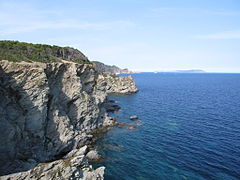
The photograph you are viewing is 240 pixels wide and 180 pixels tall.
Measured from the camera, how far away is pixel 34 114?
40.8 meters

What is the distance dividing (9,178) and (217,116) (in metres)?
76.7

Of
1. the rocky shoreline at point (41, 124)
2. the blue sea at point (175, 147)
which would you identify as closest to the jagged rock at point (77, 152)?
the rocky shoreline at point (41, 124)

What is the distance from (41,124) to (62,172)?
17936mm

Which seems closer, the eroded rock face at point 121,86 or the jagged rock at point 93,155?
the jagged rock at point 93,155

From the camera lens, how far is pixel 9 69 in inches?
1531

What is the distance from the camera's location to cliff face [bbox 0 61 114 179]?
35031 mm

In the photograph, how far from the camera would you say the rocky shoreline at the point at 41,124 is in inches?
1126

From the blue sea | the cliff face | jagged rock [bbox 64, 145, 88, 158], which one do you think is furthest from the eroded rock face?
jagged rock [bbox 64, 145, 88, 158]

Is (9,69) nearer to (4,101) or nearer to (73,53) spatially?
(4,101)

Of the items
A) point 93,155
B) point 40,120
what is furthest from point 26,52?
point 93,155

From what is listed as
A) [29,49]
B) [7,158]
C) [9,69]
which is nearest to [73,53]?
[29,49]

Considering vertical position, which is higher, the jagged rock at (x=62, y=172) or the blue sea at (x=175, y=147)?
the jagged rock at (x=62, y=172)

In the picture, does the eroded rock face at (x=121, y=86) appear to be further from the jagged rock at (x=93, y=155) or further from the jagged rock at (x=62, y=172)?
the jagged rock at (x=62, y=172)

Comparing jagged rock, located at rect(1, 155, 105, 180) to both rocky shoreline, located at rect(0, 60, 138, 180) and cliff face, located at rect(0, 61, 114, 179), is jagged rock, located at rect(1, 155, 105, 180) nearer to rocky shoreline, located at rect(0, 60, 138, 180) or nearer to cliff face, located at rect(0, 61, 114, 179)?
rocky shoreline, located at rect(0, 60, 138, 180)
